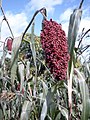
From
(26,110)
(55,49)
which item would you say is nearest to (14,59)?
(55,49)

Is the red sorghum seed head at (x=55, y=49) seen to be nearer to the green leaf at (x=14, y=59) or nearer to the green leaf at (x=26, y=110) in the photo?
the green leaf at (x=14, y=59)

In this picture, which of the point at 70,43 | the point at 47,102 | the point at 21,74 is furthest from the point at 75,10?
the point at 21,74

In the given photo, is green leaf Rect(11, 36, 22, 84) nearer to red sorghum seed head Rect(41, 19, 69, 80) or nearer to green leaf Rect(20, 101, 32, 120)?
red sorghum seed head Rect(41, 19, 69, 80)

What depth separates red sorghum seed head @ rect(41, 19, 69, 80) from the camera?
1214 mm

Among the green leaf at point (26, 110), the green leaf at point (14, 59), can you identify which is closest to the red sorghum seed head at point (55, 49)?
the green leaf at point (14, 59)

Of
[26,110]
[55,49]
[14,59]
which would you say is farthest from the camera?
[26,110]

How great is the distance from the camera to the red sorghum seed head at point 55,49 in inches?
47.8

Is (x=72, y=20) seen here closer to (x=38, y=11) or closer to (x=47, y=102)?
(x=38, y=11)

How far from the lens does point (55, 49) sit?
1218mm

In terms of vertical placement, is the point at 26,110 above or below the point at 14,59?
below

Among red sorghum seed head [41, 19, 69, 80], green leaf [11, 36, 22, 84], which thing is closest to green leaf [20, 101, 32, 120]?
green leaf [11, 36, 22, 84]

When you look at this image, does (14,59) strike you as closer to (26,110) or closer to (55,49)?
(55,49)

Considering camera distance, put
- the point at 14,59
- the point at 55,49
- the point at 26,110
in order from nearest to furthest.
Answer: the point at 55,49
the point at 14,59
the point at 26,110

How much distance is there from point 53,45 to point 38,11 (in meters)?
0.30
